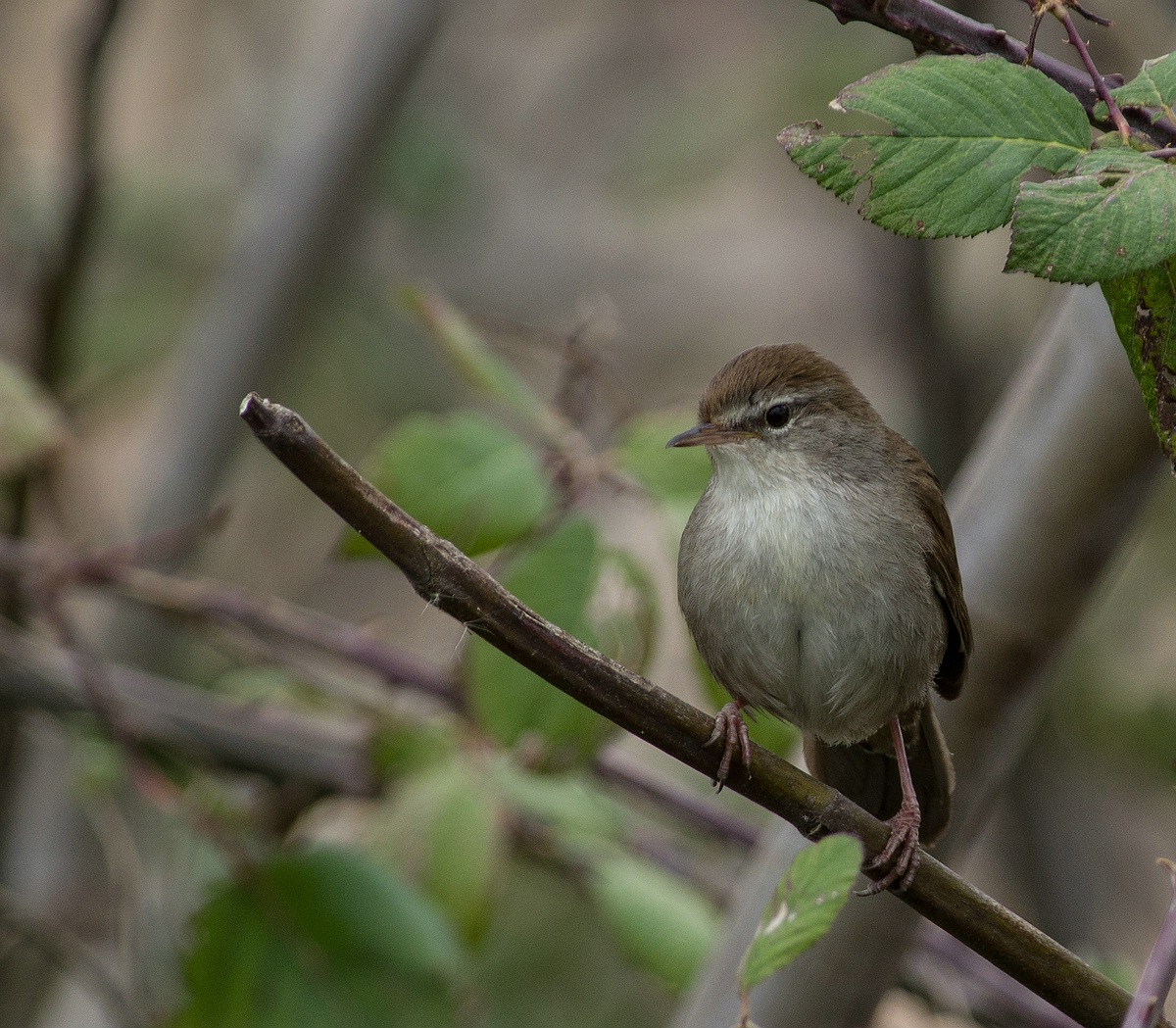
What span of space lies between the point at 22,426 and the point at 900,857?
5.68 feet

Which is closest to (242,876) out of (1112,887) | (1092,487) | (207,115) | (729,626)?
(729,626)

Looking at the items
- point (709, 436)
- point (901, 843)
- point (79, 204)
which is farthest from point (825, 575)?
point (79, 204)

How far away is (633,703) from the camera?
1.31 metres

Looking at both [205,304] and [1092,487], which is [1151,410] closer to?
[1092,487]

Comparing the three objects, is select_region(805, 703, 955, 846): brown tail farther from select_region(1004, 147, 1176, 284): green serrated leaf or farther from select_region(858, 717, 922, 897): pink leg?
select_region(1004, 147, 1176, 284): green serrated leaf

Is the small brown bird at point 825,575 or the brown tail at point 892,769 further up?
the small brown bird at point 825,575

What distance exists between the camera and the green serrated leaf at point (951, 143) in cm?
129

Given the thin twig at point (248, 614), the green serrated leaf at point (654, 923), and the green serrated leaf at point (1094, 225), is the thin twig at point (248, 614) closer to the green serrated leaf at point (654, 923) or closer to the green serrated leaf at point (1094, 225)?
the green serrated leaf at point (654, 923)

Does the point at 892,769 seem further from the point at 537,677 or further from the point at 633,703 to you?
the point at 633,703

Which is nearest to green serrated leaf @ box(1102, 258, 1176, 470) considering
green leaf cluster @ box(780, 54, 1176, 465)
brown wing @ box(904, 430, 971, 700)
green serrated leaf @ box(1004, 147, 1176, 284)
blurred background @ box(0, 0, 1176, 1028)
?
green leaf cluster @ box(780, 54, 1176, 465)

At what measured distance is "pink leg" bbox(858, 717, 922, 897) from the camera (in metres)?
1.51

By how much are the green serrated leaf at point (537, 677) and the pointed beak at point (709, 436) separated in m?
0.22

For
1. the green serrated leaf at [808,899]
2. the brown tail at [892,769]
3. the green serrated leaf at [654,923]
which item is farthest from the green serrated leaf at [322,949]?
the green serrated leaf at [808,899]

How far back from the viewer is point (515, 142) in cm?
702
